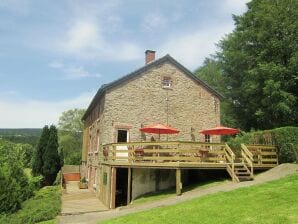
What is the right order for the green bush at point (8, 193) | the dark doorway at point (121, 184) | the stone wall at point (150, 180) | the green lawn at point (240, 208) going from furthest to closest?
the dark doorway at point (121, 184)
the green bush at point (8, 193)
the stone wall at point (150, 180)
the green lawn at point (240, 208)

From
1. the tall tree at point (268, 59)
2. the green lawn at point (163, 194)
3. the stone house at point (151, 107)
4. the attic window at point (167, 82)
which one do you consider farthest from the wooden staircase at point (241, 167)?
the tall tree at point (268, 59)

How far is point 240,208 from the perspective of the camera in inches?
468

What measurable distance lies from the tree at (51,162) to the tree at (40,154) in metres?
0.52

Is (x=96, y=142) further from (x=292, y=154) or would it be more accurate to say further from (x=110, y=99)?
(x=292, y=154)

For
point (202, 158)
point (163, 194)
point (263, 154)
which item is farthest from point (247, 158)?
point (163, 194)

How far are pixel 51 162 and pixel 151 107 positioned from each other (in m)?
14.3

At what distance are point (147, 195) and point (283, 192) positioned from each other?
826 cm

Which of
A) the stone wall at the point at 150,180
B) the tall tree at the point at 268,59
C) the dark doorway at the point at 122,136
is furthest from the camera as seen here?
the tall tree at the point at 268,59

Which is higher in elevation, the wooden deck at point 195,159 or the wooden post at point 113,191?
the wooden deck at point 195,159

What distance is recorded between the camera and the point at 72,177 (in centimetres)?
3378

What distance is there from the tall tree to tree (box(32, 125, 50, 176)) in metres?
21.0

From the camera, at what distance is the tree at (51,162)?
31969mm

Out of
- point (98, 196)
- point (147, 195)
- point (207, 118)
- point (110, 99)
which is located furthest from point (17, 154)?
point (207, 118)

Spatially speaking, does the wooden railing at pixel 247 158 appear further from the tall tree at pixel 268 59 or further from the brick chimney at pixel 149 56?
the brick chimney at pixel 149 56
